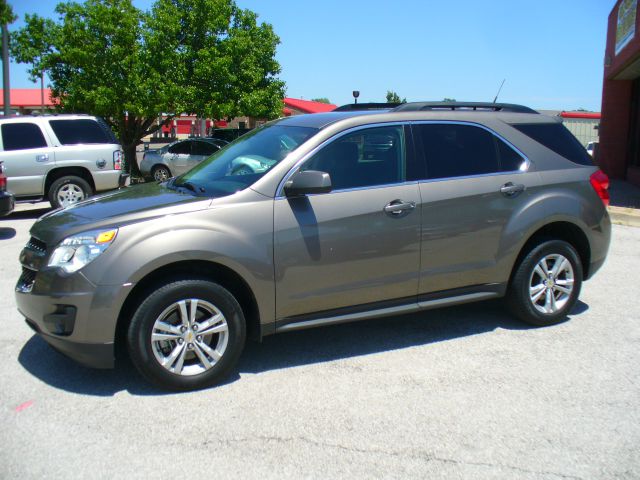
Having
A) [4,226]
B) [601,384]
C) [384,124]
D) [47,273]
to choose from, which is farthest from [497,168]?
[4,226]

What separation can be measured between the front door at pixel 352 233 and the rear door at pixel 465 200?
0.15 metres

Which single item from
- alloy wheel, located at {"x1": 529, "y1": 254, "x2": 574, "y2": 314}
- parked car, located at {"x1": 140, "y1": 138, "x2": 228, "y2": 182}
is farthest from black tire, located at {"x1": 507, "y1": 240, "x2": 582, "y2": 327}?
parked car, located at {"x1": 140, "y1": 138, "x2": 228, "y2": 182}

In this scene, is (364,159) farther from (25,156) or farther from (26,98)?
(26,98)

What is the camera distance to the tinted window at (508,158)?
16.8ft

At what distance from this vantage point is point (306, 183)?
416cm

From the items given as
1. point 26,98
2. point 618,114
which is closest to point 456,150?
point 618,114

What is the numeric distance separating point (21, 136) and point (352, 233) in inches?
368

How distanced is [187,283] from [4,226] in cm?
855

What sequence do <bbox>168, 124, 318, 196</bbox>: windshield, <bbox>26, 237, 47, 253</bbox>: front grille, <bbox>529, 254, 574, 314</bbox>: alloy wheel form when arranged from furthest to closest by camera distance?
<bbox>529, 254, 574, 314</bbox>: alloy wheel < <bbox>168, 124, 318, 196</bbox>: windshield < <bbox>26, 237, 47, 253</bbox>: front grille

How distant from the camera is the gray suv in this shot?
3885 millimetres

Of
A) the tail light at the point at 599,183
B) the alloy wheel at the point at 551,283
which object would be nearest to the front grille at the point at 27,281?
the alloy wheel at the point at 551,283

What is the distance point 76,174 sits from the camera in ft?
39.3

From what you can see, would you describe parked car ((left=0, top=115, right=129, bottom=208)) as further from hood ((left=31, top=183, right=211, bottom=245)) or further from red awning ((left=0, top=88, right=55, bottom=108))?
red awning ((left=0, top=88, right=55, bottom=108))

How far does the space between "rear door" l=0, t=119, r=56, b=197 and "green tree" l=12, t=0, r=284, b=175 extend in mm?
8396
